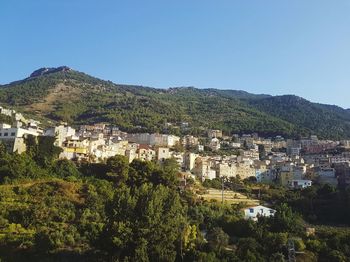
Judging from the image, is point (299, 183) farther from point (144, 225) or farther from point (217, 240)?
point (144, 225)

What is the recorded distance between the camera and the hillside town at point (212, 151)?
62625 mm

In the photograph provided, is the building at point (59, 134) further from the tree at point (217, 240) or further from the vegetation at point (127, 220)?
the tree at point (217, 240)

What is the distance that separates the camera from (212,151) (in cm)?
9825

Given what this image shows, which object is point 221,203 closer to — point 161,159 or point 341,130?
point 161,159

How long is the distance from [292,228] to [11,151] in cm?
3037

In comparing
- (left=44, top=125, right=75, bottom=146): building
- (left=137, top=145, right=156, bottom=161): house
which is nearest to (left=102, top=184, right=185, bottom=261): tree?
(left=44, top=125, right=75, bottom=146): building

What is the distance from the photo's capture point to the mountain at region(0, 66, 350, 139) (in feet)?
376

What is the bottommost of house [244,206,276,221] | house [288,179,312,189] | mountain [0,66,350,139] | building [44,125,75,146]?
house [244,206,276,221]

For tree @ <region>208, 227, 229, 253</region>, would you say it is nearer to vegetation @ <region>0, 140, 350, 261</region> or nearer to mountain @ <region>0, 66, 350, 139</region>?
vegetation @ <region>0, 140, 350, 261</region>

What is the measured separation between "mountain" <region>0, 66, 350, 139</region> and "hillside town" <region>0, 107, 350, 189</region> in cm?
638

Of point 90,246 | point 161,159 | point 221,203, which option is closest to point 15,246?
point 90,246

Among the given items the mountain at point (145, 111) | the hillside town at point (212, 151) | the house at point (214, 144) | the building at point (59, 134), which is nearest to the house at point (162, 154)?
the hillside town at point (212, 151)

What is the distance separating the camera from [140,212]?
33594 mm

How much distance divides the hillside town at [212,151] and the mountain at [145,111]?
251 inches
